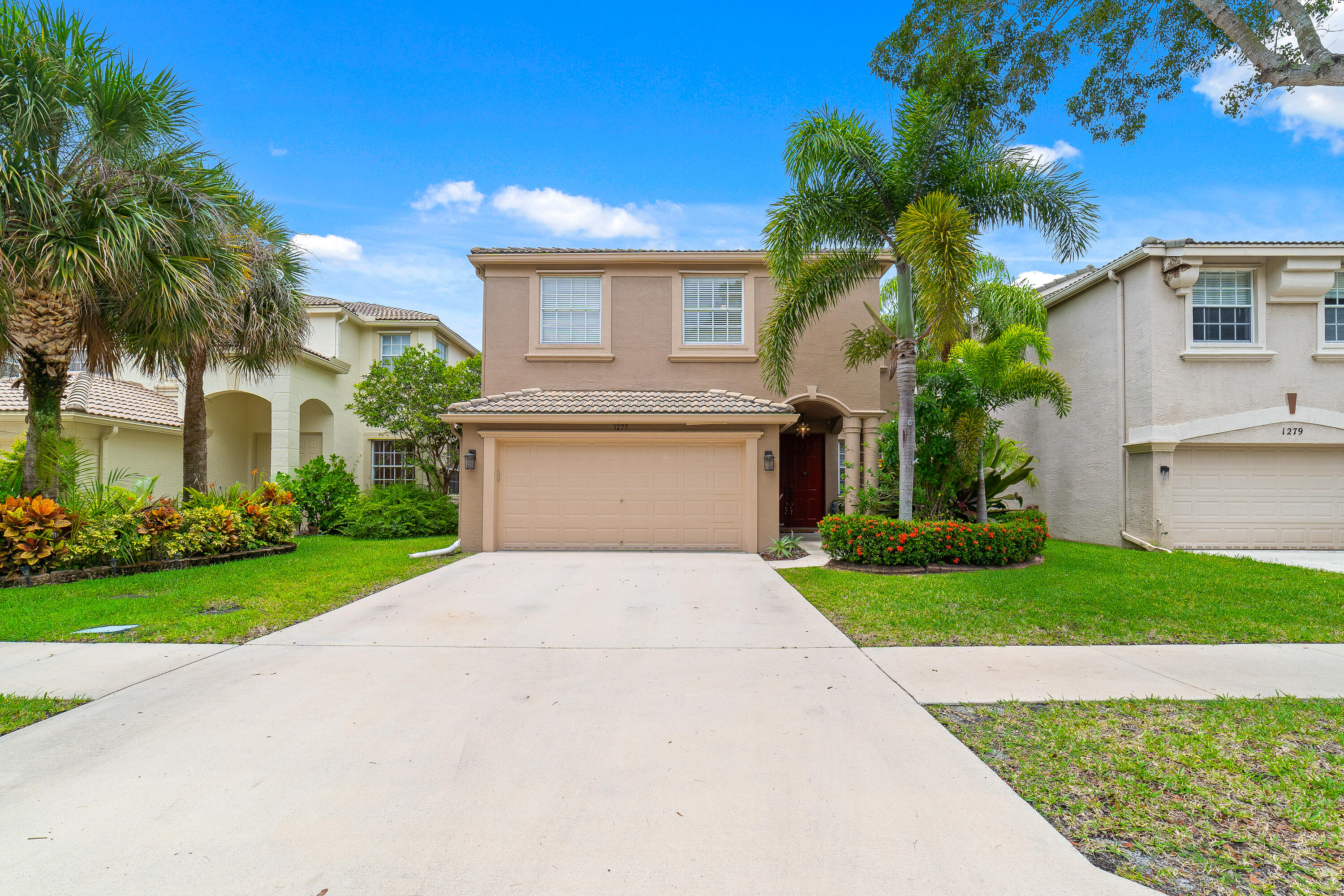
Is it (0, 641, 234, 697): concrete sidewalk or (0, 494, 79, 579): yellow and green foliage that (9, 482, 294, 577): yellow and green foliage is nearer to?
(0, 494, 79, 579): yellow and green foliage

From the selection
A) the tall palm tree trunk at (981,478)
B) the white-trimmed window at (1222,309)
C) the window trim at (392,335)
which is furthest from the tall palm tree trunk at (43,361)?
the white-trimmed window at (1222,309)

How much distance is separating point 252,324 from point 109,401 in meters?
5.40

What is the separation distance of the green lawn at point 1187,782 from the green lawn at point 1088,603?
176 cm

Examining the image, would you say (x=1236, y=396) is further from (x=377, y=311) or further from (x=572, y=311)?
(x=377, y=311)

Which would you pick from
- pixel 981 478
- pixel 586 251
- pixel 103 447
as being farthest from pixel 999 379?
pixel 103 447

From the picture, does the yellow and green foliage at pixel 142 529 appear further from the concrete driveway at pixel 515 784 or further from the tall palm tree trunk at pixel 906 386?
the tall palm tree trunk at pixel 906 386

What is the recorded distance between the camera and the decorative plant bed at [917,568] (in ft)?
30.5

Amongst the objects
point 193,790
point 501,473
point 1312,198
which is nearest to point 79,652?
point 193,790

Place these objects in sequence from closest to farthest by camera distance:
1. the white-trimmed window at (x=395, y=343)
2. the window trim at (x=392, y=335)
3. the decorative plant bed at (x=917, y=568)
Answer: the decorative plant bed at (x=917, y=568), the window trim at (x=392, y=335), the white-trimmed window at (x=395, y=343)

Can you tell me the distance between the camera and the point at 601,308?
1319 cm

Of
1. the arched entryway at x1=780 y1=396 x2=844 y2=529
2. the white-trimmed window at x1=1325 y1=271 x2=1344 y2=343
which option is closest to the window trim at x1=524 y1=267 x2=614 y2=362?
the arched entryway at x1=780 y1=396 x2=844 y2=529

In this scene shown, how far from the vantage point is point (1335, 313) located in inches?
481

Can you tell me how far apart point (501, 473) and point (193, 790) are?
921 centimetres

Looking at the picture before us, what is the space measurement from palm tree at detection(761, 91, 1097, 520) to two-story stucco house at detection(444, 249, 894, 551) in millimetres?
2717
